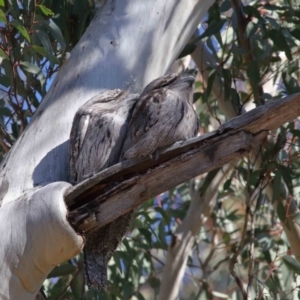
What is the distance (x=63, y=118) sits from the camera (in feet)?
7.38

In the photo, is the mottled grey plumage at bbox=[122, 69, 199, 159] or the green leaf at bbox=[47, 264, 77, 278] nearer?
the mottled grey plumage at bbox=[122, 69, 199, 159]

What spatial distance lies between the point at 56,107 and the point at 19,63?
2.21ft

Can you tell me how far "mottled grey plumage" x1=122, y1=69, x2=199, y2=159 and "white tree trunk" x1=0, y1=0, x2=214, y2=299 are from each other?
164mm

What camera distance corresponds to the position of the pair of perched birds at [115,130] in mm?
2115

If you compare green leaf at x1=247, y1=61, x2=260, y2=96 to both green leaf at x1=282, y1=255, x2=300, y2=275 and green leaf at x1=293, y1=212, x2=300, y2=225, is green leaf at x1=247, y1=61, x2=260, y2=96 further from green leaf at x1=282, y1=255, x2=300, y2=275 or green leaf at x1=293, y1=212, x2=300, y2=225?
green leaf at x1=282, y1=255, x2=300, y2=275

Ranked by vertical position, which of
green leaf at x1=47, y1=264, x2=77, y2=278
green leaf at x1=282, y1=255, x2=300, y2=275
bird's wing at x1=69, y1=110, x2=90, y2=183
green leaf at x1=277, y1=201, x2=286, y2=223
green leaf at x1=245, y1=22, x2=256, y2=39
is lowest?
green leaf at x1=282, y1=255, x2=300, y2=275

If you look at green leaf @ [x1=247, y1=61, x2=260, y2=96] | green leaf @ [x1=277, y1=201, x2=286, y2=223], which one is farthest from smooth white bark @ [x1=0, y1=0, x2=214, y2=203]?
green leaf @ [x1=277, y1=201, x2=286, y2=223]

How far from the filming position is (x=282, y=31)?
3514 millimetres

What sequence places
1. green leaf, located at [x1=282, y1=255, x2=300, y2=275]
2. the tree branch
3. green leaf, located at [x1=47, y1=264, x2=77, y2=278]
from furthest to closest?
green leaf, located at [x1=282, y1=255, x2=300, y2=275] < green leaf, located at [x1=47, y1=264, x2=77, y2=278] < the tree branch

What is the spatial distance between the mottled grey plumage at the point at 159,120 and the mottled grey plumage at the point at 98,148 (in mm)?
61

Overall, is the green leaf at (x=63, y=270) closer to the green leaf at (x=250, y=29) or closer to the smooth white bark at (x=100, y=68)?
the smooth white bark at (x=100, y=68)

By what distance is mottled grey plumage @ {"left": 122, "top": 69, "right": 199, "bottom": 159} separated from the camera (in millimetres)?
2045

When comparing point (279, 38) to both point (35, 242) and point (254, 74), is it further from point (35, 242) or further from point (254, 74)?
point (35, 242)

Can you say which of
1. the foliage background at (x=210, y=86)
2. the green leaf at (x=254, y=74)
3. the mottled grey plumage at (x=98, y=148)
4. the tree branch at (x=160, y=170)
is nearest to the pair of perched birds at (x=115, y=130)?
the mottled grey plumage at (x=98, y=148)
